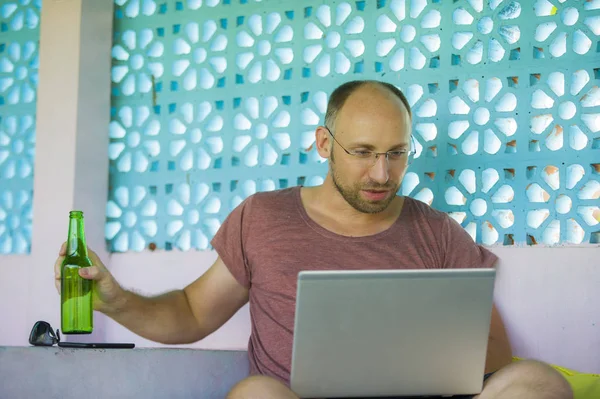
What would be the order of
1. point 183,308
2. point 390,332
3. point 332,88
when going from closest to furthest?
1. point 390,332
2. point 183,308
3. point 332,88

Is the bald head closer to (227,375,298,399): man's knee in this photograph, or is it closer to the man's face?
the man's face

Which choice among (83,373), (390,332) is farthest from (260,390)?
(83,373)

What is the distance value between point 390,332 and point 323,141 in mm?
839

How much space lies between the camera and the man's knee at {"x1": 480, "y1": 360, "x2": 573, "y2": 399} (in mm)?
1467

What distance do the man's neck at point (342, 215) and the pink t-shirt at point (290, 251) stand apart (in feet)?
0.08

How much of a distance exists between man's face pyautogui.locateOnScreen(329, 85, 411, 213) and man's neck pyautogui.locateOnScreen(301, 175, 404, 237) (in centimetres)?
5

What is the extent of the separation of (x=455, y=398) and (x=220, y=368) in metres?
0.64

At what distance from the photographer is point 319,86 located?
2453 millimetres

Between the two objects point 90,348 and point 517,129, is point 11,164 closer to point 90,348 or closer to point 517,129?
point 90,348

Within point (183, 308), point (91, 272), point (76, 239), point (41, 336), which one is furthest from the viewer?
point (183, 308)

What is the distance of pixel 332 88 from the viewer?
2.43 metres

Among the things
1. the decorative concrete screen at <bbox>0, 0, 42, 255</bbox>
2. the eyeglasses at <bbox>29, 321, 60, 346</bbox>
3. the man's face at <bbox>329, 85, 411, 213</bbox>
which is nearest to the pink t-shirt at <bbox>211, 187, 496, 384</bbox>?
the man's face at <bbox>329, 85, 411, 213</bbox>

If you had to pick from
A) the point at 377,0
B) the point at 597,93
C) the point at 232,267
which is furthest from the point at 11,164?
the point at 597,93

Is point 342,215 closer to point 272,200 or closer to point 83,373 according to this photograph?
point 272,200
